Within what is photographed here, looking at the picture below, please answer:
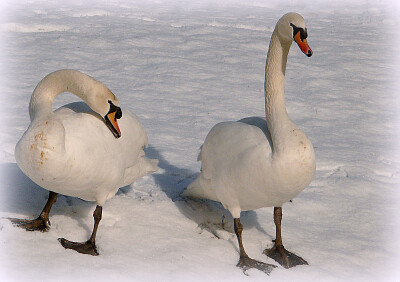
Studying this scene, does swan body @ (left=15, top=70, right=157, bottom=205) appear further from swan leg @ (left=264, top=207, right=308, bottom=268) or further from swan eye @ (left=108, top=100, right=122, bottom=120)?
swan leg @ (left=264, top=207, right=308, bottom=268)

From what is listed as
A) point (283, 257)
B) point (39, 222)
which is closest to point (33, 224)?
point (39, 222)

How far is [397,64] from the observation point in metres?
11.7

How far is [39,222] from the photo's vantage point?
4.87 meters

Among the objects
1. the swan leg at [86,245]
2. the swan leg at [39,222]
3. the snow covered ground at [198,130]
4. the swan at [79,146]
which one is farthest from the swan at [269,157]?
the swan leg at [39,222]

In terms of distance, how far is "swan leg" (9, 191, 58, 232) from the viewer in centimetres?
480

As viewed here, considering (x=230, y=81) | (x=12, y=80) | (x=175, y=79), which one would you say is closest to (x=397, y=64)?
(x=230, y=81)

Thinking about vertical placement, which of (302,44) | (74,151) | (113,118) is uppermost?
(302,44)

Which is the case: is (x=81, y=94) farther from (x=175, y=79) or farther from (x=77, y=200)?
(x=175, y=79)

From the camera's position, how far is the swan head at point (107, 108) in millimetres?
4723

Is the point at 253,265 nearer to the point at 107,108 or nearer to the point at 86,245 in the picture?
the point at 86,245

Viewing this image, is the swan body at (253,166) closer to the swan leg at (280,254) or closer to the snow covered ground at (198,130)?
the swan leg at (280,254)

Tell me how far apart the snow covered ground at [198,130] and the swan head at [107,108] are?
921mm

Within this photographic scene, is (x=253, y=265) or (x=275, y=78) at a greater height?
(x=275, y=78)

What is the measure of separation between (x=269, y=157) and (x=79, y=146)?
143cm
